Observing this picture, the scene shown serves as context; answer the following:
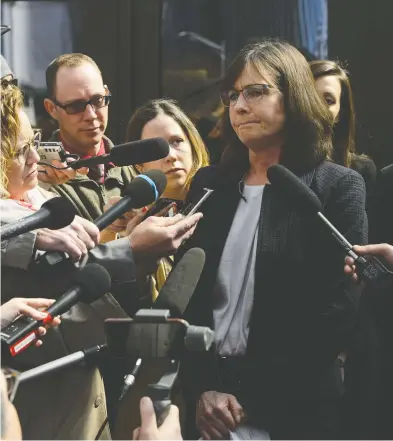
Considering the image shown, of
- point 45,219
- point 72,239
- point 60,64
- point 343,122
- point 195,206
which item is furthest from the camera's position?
point 60,64

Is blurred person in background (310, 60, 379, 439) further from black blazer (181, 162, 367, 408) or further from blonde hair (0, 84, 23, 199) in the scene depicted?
blonde hair (0, 84, 23, 199)

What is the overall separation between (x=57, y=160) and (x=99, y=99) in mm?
317

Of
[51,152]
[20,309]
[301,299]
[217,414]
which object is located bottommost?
[217,414]

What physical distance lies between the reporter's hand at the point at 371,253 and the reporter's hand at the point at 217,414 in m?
0.43

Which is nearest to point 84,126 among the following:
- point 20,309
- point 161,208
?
point 161,208

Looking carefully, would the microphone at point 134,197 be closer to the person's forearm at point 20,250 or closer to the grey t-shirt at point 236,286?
the person's forearm at point 20,250

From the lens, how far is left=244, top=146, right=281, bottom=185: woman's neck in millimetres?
2363

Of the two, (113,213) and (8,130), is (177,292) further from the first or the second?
(8,130)

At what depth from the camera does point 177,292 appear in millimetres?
1672

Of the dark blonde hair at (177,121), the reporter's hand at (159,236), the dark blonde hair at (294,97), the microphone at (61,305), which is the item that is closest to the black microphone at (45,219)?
the microphone at (61,305)

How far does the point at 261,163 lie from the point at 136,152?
479mm

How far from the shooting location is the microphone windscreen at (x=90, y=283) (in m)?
1.66

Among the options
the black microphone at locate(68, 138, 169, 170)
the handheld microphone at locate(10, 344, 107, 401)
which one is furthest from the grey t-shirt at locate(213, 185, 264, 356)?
the handheld microphone at locate(10, 344, 107, 401)

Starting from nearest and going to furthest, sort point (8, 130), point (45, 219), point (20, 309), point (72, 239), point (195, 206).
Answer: point (45, 219) → point (20, 309) → point (72, 239) → point (8, 130) → point (195, 206)
